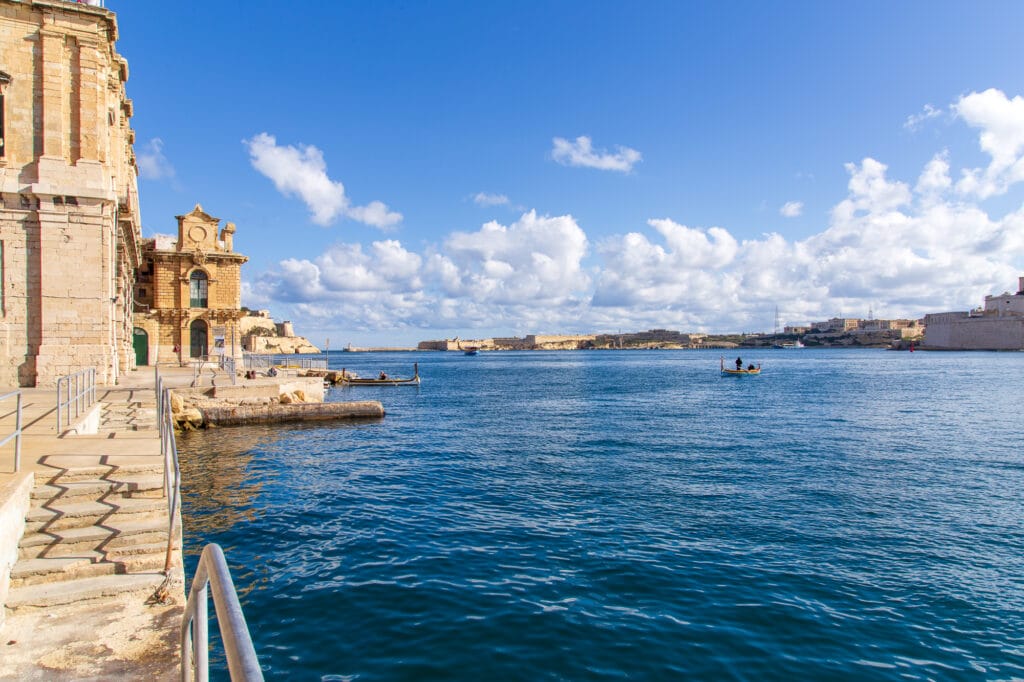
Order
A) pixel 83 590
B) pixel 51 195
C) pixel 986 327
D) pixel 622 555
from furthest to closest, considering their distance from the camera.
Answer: pixel 986 327, pixel 51 195, pixel 622 555, pixel 83 590

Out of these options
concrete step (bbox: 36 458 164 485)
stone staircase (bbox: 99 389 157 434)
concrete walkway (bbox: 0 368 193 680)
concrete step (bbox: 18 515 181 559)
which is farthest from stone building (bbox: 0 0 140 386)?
concrete step (bbox: 18 515 181 559)

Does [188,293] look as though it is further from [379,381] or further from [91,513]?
[91,513]

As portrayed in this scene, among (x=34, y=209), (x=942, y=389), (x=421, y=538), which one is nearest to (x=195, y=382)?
(x=34, y=209)

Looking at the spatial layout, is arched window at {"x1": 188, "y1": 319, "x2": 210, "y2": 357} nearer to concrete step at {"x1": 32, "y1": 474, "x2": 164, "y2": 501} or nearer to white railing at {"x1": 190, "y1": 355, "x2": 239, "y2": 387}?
white railing at {"x1": 190, "y1": 355, "x2": 239, "y2": 387}

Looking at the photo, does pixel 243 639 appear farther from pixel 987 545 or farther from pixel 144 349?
pixel 144 349

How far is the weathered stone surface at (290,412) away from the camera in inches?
1070

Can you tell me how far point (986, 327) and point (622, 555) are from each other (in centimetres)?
18653

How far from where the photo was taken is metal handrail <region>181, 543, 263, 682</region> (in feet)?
6.49

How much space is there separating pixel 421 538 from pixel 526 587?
309cm

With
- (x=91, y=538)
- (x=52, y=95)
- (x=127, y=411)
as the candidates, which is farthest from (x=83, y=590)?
(x=52, y=95)

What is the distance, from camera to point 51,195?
19078 millimetres

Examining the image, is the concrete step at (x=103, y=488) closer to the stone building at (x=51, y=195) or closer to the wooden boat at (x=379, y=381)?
the stone building at (x=51, y=195)

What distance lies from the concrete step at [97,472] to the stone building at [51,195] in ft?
45.7

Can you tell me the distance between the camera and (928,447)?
22.1 metres
